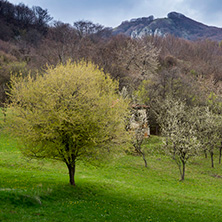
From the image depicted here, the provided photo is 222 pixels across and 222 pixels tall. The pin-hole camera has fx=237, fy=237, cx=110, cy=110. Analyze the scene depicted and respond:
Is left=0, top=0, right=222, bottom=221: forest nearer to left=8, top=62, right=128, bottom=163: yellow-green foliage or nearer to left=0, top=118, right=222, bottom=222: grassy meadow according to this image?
left=8, top=62, right=128, bottom=163: yellow-green foliage

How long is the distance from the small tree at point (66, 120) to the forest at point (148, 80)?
0.76 ft

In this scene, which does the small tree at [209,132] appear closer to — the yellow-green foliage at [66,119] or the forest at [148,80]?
the forest at [148,80]

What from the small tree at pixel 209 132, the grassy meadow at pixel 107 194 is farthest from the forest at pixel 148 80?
the grassy meadow at pixel 107 194

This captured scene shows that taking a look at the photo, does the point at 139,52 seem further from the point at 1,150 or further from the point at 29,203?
the point at 29,203

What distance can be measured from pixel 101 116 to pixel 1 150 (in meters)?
18.8

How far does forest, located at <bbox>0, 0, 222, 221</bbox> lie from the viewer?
2961 cm

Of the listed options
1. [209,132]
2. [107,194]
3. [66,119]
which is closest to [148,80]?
[209,132]

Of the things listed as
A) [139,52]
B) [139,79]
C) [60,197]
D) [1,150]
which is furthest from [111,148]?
[139,52]

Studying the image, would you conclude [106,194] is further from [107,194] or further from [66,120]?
[66,120]

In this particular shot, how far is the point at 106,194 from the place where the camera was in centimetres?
1783

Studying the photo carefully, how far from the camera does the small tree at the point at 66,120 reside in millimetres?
15438

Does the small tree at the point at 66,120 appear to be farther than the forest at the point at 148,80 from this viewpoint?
No

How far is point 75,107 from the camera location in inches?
619

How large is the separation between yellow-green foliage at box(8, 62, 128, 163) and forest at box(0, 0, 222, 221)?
0.76 feet
